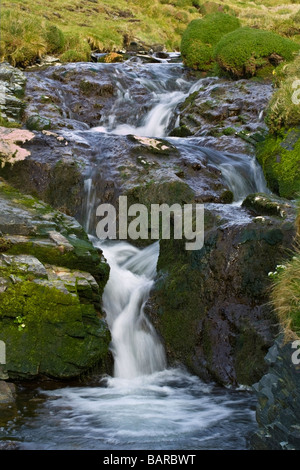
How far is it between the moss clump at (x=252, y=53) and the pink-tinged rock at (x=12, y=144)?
8.47 m

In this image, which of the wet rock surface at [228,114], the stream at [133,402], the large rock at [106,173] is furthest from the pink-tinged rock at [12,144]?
the wet rock surface at [228,114]

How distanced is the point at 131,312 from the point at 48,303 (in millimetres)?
1655

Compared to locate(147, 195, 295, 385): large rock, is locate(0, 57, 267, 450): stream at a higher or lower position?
lower

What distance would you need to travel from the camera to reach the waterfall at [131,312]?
7.01 m

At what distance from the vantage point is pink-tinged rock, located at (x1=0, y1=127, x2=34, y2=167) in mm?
10439

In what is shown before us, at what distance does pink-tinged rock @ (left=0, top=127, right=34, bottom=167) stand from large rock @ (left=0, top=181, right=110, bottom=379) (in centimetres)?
335

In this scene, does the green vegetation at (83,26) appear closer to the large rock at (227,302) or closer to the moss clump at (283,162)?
the moss clump at (283,162)

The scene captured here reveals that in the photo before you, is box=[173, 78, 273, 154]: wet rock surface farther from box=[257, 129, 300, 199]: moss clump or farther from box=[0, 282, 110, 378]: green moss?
box=[0, 282, 110, 378]: green moss

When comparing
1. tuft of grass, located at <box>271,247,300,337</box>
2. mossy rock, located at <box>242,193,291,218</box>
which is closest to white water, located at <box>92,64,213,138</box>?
mossy rock, located at <box>242,193,291,218</box>

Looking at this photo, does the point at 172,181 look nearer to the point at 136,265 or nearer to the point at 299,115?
the point at 136,265

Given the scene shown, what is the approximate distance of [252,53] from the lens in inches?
647

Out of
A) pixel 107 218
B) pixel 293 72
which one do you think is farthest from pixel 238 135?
pixel 107 218

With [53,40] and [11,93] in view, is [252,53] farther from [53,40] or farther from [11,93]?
[53,40]
